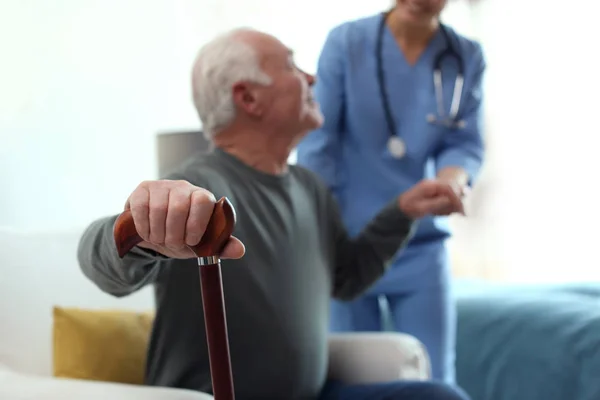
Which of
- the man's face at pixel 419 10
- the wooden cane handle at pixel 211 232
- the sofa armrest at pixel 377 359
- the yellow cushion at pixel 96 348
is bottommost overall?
the sofa armrest at pixel 377 359

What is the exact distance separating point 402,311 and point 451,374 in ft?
0.50

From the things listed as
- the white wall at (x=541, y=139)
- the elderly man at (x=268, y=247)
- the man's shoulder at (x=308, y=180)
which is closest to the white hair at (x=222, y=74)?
the elderly man at (x=268, y=247)

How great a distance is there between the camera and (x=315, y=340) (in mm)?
929

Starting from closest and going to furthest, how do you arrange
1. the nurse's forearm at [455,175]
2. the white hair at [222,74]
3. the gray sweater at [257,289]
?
the gray sweater at [257,289], the white hair at [222,74], the nurse's forearm at [455,175]

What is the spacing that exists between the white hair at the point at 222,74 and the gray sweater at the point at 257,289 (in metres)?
0.05

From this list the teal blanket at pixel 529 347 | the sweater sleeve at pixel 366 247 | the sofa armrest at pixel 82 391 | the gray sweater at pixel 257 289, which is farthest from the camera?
the teal blanket at pixel 529 347

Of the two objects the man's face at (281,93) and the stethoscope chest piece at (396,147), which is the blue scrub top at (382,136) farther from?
the man's face at (281,93)

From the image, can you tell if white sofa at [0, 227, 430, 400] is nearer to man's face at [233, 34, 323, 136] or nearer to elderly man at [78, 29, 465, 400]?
elderly man at [78, 29, 465, 400]

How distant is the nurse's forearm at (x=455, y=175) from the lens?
1.19 meters

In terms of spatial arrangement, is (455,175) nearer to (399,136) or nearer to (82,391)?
(399,136)

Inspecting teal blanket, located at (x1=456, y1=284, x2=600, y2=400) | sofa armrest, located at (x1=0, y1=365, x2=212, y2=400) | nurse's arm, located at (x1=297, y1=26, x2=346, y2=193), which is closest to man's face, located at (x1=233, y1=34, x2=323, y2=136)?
nurse's arm, located at (x1=297, y1=26, x2=346, y2=193)

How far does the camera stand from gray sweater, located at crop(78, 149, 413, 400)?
816mm

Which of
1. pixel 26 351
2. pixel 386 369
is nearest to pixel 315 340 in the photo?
pixel 386 369

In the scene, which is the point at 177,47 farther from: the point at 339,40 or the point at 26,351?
the point at 26,351
